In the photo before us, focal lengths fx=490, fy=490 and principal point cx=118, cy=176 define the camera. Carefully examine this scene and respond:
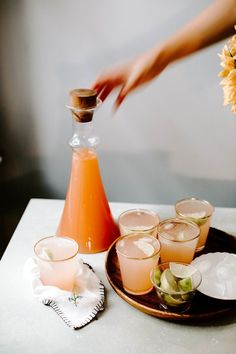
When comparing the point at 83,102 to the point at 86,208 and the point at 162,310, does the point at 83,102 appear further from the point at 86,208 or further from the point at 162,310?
the point at 162,310

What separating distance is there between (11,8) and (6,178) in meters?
0.48

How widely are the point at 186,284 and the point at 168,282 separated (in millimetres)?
33

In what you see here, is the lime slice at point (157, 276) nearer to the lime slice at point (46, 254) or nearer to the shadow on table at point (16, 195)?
the lime slice at point (46, 254)

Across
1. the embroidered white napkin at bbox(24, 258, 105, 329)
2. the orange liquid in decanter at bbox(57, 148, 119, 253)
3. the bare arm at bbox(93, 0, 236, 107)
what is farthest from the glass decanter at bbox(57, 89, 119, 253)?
the bare arm at bbox(93, 0, 236, 107)

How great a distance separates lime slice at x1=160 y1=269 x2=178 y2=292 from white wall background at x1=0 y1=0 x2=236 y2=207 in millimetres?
500

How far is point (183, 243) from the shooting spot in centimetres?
98

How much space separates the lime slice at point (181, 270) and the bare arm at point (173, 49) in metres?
0.51

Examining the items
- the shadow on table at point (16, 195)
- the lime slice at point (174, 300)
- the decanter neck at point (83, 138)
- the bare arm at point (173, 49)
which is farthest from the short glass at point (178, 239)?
the shadow on table at point (16, 195)

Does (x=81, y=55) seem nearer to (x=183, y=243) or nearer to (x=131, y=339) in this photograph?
(x=183, y=243)

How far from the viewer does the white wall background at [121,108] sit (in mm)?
1199

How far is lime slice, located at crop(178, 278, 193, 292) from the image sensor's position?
88 centimetres

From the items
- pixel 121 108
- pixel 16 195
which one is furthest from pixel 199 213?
pixel 16 195

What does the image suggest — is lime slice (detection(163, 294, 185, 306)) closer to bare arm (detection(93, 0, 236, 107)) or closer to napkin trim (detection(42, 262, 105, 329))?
napkin trim (detection(42, 262, 105, 329))

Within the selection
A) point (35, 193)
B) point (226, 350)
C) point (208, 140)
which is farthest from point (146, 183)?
point (226, 350)
